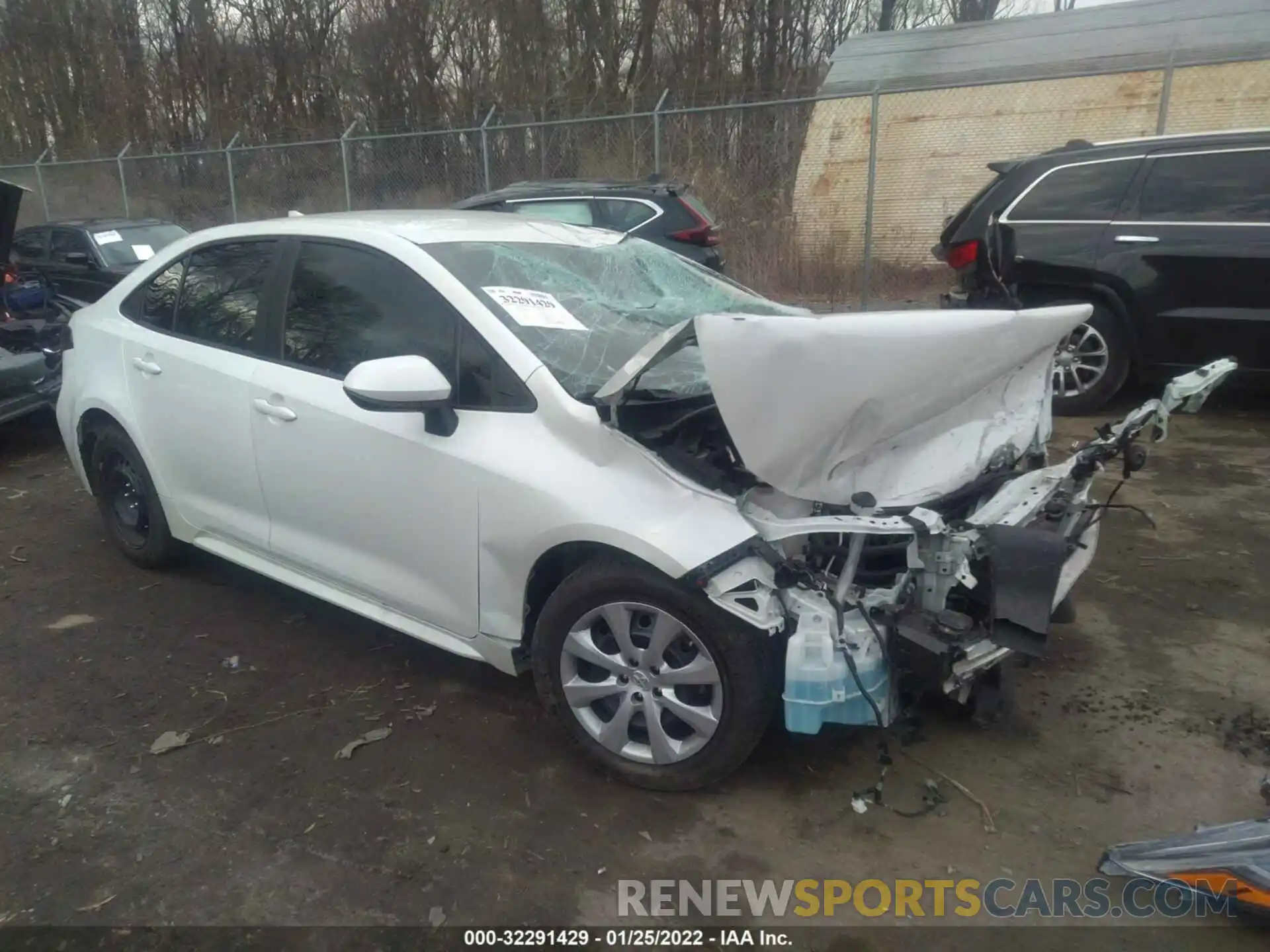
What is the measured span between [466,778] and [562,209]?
7.32 metres

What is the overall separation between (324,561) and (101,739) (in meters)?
0.95

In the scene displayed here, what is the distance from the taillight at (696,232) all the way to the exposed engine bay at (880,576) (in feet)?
21.0

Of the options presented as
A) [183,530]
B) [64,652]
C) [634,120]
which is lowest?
[64,652]

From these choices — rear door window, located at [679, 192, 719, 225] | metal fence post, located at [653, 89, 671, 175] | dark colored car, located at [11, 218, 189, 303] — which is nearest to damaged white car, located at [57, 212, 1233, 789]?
rear door window, located at [679, 192, 719, 225]

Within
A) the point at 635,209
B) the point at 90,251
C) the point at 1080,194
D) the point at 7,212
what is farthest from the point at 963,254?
the point at 90,251

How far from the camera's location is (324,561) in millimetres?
3533

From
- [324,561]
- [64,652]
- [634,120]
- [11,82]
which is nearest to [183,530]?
[64,652]

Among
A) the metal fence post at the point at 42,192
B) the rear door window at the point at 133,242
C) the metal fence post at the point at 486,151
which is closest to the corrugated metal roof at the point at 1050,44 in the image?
Answer: the metal fence post at the point at 486,151

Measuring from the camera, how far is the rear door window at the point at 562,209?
9.30 m

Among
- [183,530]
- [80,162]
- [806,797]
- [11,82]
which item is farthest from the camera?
[11,82]

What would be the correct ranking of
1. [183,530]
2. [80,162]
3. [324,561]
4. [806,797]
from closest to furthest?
1. [806,797]
2. [324,561]
3. [183,530]
4. [80,162]

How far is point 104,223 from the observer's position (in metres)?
10.3

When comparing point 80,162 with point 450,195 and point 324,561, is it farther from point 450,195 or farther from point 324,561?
point 324,561

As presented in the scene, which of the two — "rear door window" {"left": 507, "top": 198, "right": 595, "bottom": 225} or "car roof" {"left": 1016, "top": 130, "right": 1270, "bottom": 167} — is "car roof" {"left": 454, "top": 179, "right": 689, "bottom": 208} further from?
"car roof" {"left": 1016, "top": 130, "right": 1270, "bottom": 167}
